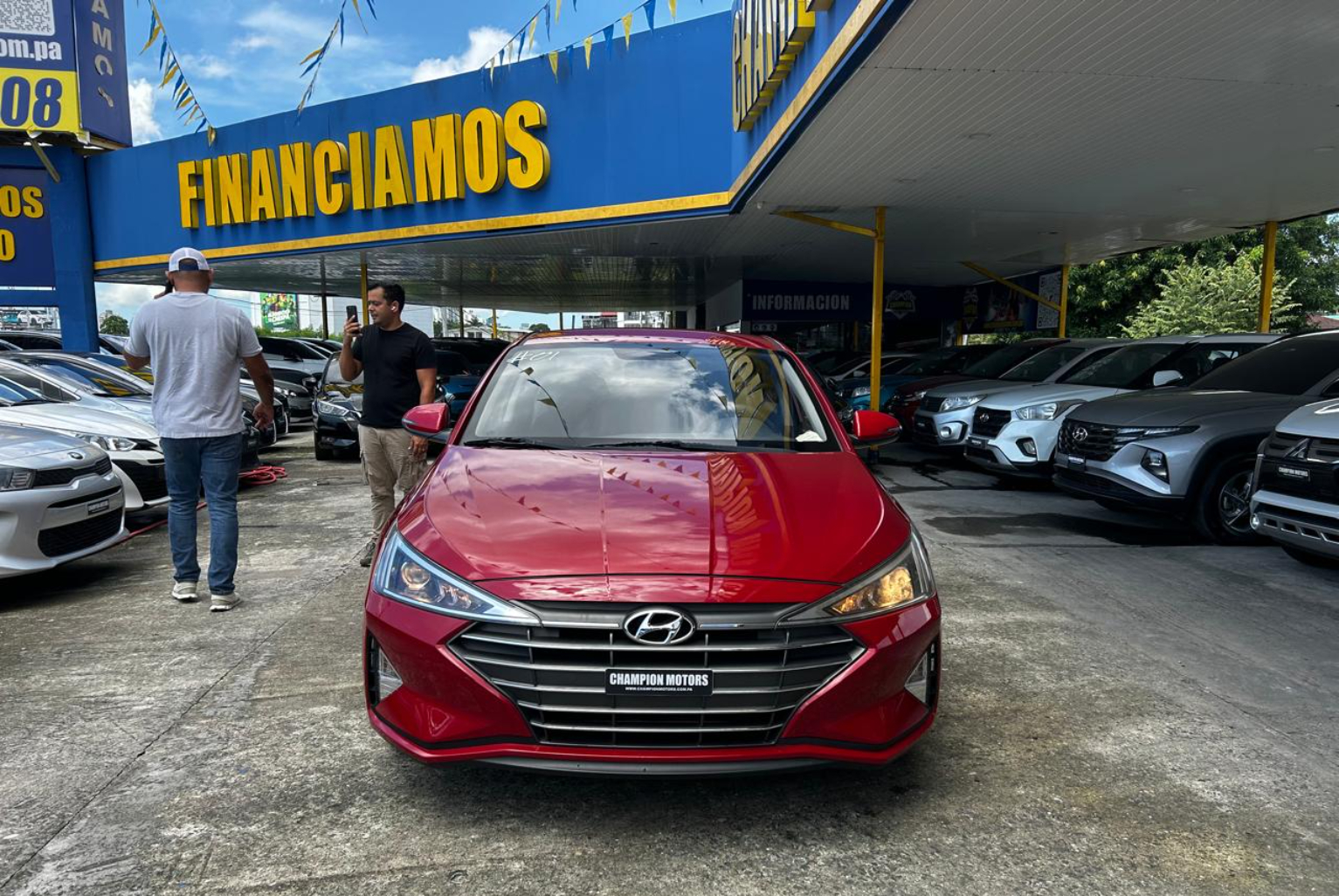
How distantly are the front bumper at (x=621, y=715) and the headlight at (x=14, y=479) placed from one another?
11.0 feet

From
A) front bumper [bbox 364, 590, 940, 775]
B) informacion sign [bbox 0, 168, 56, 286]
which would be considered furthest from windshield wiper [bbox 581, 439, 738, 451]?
informacion sign [bbox 0, 168, 56, 286]

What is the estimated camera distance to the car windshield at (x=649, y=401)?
3.49m

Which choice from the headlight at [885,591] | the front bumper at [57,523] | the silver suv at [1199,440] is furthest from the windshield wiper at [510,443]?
the silver suv at [1199,440]

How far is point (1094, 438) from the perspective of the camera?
679cm

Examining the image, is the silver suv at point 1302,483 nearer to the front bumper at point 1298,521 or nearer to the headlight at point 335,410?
the front bumper at point 1298,521

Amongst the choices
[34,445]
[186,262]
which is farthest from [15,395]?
[186,262]

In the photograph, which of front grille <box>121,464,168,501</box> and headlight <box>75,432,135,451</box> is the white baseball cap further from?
headlight <box>75,432,135,451</box>

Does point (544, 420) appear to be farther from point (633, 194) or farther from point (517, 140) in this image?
point (517, 140)

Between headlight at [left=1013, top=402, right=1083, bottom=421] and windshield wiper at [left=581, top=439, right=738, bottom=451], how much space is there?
6.19 meters

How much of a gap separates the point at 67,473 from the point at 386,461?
5.66ft

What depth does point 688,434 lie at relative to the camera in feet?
11.5

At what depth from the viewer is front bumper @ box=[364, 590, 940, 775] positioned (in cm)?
231

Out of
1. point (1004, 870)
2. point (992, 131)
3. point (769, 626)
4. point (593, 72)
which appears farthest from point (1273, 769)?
point (593, 72)

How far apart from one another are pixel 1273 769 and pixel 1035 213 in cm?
996
